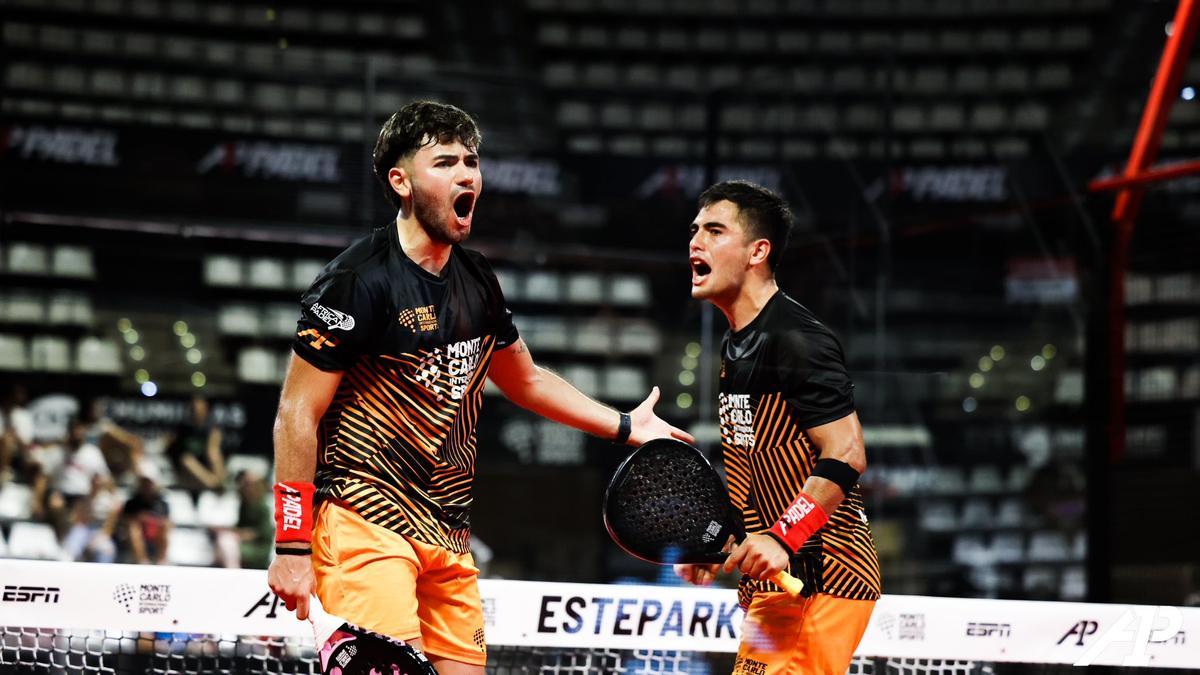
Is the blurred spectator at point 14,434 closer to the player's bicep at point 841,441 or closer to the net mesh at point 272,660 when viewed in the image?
the net mesh at point 272,660

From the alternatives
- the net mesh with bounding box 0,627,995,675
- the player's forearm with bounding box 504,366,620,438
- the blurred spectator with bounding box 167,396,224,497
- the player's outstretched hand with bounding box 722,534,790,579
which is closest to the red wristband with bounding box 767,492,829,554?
the player's outstretched hand with bounding box 722,534,790,579

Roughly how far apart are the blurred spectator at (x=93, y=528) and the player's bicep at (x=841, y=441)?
6709mm

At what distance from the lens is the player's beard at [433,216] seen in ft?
12.6

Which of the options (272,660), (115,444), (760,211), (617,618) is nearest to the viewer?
(760,211)

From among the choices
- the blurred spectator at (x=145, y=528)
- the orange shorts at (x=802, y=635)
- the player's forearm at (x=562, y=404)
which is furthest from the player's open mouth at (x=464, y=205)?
the blurred spectator at (x=145, y=528)

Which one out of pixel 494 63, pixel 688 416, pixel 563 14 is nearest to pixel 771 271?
pixel 688 416

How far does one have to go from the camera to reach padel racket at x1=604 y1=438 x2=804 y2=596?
13.4 feet

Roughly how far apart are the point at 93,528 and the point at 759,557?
22.6 feet

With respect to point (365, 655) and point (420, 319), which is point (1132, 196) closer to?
point (420, 319)

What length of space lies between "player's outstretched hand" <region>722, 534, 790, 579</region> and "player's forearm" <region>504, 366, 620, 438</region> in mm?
700

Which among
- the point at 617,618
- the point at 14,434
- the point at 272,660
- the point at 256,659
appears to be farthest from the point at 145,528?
the point at 617,618

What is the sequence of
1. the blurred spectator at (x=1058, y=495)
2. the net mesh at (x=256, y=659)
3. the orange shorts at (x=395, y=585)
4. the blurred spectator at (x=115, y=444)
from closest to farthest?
1. the orange shorts at (x=395, y=585)
2. the net mesh at (x=256, y=659)
3. the blurred spectator at (x=115, y=444)
4. the blurred spectator at (x=1058, y=495)

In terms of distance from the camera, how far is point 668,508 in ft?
13.6

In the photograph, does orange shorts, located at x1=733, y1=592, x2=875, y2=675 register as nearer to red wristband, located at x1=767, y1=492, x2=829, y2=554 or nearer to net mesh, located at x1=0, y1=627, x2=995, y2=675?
red wristband, located at x1=767, y1=492, x2=829, y2=554
